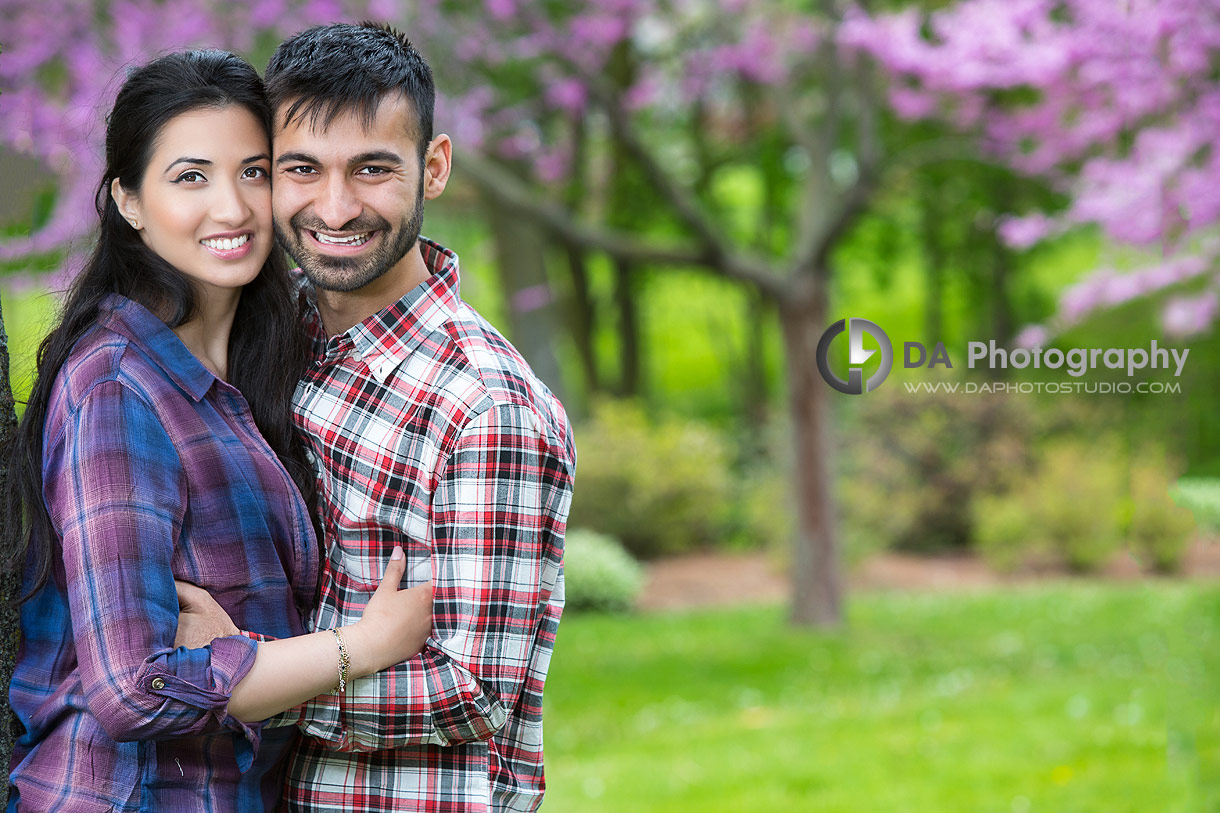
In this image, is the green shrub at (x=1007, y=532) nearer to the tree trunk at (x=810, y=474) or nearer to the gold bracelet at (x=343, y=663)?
the tree trunk at (x=810, y=474)

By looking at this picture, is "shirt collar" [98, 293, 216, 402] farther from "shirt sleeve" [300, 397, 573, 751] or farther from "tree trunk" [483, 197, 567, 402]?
"tree trunk" [483, 197, 567, 402]

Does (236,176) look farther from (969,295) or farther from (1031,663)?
(969,295)

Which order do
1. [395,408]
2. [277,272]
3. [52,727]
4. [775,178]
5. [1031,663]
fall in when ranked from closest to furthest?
[52,727] < [395,408] < [277,272] < [1031,663] < [775,178]

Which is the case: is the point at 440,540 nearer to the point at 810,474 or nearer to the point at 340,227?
the point at 340,227

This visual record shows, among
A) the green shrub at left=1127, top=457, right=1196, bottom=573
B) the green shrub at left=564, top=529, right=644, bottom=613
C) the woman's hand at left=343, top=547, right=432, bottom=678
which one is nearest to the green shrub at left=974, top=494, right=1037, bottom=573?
the green shrub at left=1127, top=457, right=1196, bottom=573

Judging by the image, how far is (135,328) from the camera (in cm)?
149

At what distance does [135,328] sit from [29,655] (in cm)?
45

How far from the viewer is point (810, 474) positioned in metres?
7.64

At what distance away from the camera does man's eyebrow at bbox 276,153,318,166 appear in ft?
5.14

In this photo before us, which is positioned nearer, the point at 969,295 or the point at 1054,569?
the point at 1054,569

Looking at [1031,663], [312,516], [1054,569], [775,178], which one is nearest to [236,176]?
[312,516]

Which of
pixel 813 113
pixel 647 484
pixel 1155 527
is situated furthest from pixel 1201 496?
pixel 813 113

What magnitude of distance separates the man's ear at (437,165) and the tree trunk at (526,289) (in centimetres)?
900

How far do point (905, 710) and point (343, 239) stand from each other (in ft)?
15.0
